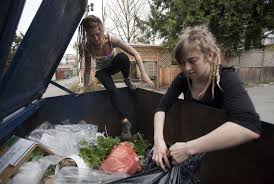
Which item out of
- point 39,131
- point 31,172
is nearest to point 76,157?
point 31,172

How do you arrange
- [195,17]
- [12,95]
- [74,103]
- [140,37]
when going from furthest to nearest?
[140,37] → [195,17] → [74,103] → [12,95]

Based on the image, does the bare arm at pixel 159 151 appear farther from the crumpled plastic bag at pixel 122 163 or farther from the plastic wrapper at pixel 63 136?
the plastic wrapper at pixel 63 136

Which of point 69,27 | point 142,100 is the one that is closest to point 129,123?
point 142,100

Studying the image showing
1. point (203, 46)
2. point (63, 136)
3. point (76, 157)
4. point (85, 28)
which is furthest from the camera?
point (85, 28)

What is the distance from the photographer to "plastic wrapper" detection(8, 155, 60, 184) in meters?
1.67

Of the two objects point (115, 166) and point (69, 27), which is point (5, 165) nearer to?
point (115, 166)

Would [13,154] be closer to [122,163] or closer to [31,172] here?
[31,172]

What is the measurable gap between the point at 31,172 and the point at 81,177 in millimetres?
425

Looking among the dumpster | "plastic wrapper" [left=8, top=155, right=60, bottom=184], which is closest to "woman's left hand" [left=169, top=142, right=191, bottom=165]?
the dumpster

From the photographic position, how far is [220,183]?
63.2 inches

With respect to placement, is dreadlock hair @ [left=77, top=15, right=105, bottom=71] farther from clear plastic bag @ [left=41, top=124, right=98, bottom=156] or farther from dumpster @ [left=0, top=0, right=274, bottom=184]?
clear plastic bag @ [left=41, top=124, right=98, bottom=156]

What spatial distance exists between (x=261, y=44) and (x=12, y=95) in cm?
1535

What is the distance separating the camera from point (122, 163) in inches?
74.6

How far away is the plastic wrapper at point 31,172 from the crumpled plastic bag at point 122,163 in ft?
1.27
